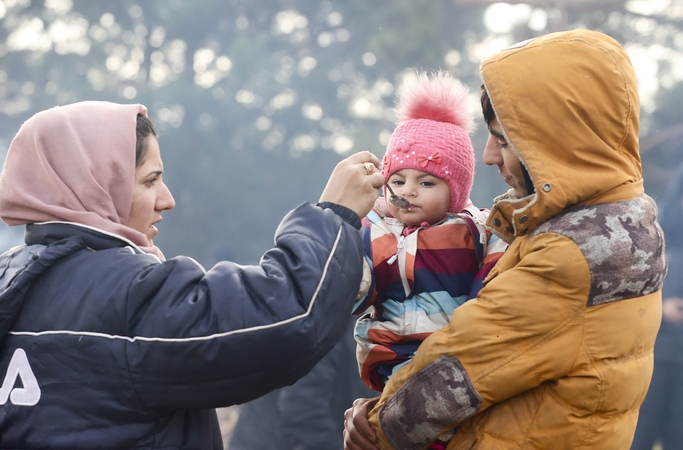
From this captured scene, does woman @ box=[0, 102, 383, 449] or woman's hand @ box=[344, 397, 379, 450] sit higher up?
woman @ box=[0, 102, 383, 449]

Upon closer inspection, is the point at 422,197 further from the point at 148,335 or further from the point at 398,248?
the point at 148,335

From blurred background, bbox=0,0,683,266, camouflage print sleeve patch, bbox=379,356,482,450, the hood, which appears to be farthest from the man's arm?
blurred background, bbox=0,0,683,266

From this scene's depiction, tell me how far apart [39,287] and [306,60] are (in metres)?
7.04

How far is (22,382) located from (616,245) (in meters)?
1.24

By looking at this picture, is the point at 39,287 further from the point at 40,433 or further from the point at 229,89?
the point at 229,89

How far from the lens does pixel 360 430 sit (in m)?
1.71

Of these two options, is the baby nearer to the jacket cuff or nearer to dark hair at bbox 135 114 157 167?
the jacket cuff

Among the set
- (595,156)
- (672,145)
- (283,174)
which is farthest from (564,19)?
(595,156)

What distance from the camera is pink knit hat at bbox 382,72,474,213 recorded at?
6.13 feet

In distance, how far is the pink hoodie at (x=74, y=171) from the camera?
1.50 metres

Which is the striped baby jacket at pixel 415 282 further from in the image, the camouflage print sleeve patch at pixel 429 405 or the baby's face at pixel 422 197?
the camouflage print sleeve patch at pixel 429 405

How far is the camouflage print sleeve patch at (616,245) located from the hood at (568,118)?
32 millimetres

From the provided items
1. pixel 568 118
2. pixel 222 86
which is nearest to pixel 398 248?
pixel 568 118

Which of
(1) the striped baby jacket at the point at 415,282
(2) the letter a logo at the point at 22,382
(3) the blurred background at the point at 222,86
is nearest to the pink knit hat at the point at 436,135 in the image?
(1) the striped baby jacket at the point at 415,282
